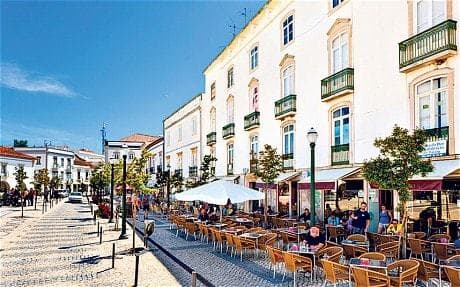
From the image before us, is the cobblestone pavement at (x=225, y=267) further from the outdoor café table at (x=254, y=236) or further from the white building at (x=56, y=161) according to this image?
the white building at (x=56, y=161)

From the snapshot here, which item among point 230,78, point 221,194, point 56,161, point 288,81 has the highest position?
point 230,78

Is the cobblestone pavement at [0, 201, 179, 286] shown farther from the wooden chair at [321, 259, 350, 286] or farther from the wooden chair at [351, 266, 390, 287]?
the wooden chair at [351, 266, 390, 287]

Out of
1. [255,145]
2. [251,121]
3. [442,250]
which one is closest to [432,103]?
[442,250]

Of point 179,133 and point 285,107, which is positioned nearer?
point 285,107

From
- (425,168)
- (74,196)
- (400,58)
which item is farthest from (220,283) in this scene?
(74,196)

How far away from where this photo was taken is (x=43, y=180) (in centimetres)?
4856

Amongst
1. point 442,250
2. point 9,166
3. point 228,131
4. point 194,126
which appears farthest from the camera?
point 9,166

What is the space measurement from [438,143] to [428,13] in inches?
175

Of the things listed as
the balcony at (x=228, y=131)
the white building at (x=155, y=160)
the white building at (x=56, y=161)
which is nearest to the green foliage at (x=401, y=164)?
the balcony at (x=228, y=131)

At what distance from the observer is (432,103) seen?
47.2 feet

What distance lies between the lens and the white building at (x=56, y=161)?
82750mm

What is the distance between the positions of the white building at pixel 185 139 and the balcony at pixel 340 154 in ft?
71.1

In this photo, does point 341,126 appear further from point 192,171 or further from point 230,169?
point 192,171

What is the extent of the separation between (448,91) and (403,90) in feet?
6.25
